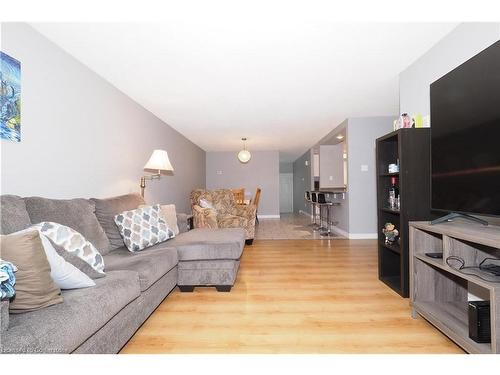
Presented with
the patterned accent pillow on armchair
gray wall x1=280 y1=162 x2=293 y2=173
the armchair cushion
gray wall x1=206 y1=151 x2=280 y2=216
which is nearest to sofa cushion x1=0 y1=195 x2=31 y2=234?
the patterned accent pillow on armchair

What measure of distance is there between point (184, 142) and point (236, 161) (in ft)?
9.82

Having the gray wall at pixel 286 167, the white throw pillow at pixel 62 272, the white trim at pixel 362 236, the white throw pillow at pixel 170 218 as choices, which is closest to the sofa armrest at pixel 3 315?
the white throw pillow at pixel 62 272

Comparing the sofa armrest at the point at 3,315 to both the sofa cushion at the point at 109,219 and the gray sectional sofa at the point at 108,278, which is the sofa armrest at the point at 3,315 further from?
the sofa cushion at the point at 109,219

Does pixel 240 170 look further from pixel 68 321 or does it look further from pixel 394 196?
pixel 68 321

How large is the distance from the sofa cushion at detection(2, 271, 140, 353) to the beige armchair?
9.63ft

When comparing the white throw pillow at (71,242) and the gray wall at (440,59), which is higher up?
the gray wall at (440,59)

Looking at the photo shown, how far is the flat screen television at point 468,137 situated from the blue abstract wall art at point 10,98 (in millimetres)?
3072

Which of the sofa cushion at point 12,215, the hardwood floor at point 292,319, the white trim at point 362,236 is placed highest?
the sofa cushion at point 12,215

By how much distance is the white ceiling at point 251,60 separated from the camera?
2.19m

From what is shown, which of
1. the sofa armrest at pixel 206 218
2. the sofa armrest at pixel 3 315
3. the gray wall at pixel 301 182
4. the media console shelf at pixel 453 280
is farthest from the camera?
the gray wall at pixel 301 182

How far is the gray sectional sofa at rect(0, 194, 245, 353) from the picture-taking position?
1.08m

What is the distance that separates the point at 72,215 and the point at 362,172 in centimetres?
486

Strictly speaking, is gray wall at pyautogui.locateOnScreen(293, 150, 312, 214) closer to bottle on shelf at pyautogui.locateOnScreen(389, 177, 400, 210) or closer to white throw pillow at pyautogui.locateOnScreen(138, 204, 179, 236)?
bottle on shelf at pyautogui.locateOnScreen(389, 177, 400, 210)
